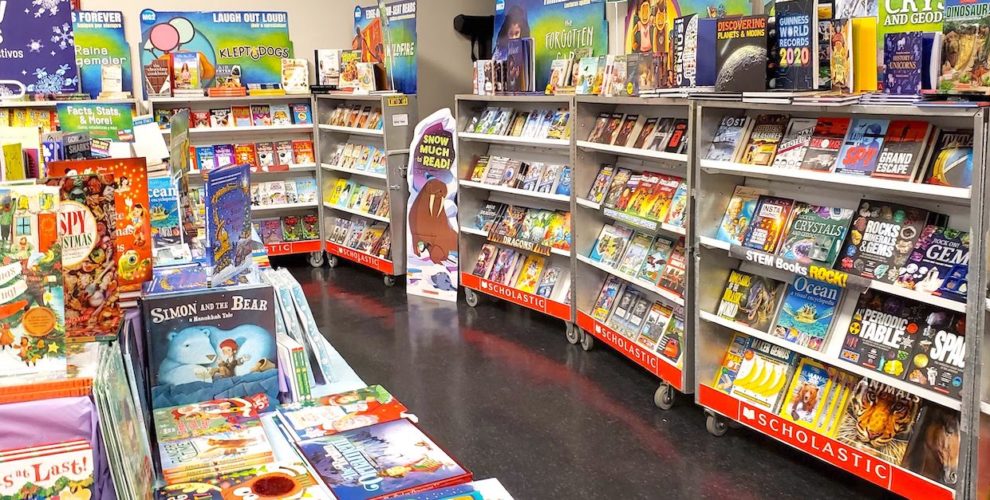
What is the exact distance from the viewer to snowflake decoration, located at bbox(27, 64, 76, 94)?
8.19 meters

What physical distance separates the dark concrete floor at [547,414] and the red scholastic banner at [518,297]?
0.20 m

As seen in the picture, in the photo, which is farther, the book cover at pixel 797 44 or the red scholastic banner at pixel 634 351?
the red scholastic banner at pixel 634 351

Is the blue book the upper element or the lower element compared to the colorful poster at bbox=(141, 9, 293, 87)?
lower

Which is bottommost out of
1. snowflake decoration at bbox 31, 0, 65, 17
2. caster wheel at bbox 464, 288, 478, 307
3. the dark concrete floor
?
the dark concrete floor

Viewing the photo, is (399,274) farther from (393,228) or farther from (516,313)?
(516,313)

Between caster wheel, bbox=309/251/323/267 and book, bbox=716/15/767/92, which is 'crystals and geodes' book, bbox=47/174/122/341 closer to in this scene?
book, bbox=716/15/767/92

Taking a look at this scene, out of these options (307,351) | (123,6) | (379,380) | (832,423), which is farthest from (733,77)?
(123,6)

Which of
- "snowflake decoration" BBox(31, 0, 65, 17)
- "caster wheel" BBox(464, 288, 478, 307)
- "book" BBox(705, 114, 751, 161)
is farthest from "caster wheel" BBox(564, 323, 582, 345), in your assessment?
"snowflake decoration" BBox(31, 0, 65, 17)

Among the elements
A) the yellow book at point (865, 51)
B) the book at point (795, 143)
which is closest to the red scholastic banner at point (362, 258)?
the book at point (795, 143)

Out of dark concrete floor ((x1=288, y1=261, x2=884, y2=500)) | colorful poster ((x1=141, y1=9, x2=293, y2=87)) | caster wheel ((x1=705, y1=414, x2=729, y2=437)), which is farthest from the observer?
colorful poster ((x1=141, y1=9, x2=293, y2=87))

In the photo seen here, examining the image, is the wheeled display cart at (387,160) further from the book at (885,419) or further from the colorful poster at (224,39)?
the book at (885,419)

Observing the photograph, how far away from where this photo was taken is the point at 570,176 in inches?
238

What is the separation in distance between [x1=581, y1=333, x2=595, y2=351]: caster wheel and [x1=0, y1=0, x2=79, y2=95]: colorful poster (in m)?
5.52

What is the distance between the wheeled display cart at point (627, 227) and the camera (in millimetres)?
4797
